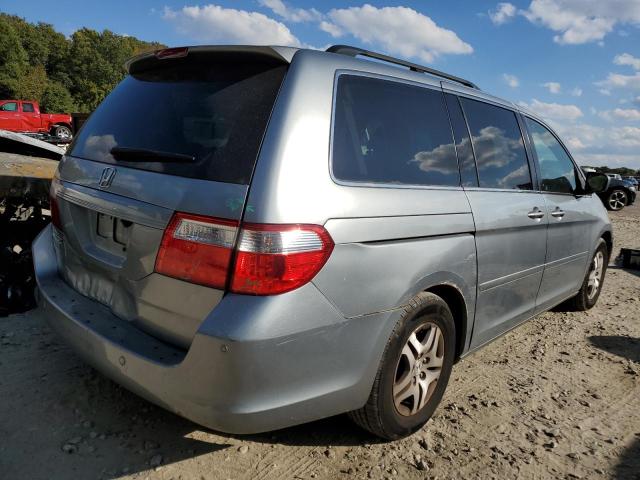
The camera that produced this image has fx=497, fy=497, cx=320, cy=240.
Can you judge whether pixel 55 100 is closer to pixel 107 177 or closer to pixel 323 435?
pixel 107 177

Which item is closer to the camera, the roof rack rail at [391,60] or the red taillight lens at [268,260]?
the red taillight lens at [268,260]

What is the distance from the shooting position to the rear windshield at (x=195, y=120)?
1.91 metres

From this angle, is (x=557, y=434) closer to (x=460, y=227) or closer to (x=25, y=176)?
(x=460, y=227)

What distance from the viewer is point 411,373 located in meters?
2.46

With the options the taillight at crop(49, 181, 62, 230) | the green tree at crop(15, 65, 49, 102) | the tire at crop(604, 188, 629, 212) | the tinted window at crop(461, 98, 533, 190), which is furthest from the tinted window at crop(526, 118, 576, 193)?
the green tree at crop(15, 65, 49, 102)

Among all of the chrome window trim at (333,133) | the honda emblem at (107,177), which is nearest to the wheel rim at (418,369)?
the chrome window trim at (333,133)

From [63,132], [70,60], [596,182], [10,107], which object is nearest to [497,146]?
[596,182]

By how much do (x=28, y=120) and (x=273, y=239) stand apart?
27650 millimetres

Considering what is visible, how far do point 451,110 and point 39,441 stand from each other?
2720 millimetres

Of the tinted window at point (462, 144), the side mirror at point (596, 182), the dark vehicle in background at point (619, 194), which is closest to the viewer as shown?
the tinted window at point (462, 144)

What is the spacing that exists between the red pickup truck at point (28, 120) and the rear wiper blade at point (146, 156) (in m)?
24.1

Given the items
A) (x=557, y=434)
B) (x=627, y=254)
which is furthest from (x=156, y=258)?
(x=627, y=254)

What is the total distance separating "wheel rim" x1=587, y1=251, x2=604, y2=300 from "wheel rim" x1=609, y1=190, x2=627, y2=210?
48.9 feet

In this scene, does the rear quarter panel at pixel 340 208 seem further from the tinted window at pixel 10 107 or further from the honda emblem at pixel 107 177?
the tinted window at pixel 10 107
